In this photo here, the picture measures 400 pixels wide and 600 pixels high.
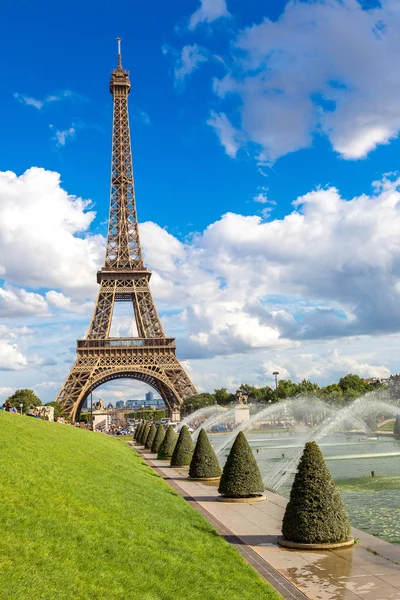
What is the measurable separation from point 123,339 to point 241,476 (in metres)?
75.2

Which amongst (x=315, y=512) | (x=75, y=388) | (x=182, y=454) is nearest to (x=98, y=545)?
(x=315, y=512)

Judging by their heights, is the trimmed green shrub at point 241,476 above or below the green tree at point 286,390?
below

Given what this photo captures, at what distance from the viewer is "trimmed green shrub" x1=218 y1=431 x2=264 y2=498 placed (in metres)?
20.4

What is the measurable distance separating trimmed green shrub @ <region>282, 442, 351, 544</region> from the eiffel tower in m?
75.7

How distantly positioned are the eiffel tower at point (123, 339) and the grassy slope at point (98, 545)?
241 feet

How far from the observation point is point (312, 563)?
1193 centimetres

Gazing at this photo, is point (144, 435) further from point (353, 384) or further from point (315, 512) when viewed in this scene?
point (353, 384)

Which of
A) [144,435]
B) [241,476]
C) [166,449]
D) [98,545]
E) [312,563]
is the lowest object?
[312,563]

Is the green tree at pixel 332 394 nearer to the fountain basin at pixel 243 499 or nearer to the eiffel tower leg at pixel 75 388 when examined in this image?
the eiffel tower leg at pixel 75 388

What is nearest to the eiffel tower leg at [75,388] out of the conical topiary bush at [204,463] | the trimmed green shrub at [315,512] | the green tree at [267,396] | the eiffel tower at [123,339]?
the eiffel tower at [123,339]

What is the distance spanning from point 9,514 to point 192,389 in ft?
261

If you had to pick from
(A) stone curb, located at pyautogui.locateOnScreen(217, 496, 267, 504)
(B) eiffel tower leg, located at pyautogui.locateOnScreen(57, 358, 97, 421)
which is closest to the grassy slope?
(A) stone curb, located at pyautogui.locateOnScreen(217, 496, 267, 504)

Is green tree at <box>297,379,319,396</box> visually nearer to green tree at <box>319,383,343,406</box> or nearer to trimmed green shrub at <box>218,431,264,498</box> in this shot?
green tree at <box>319,383,343,406</box>

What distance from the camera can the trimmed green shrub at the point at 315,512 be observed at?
43.0ft
